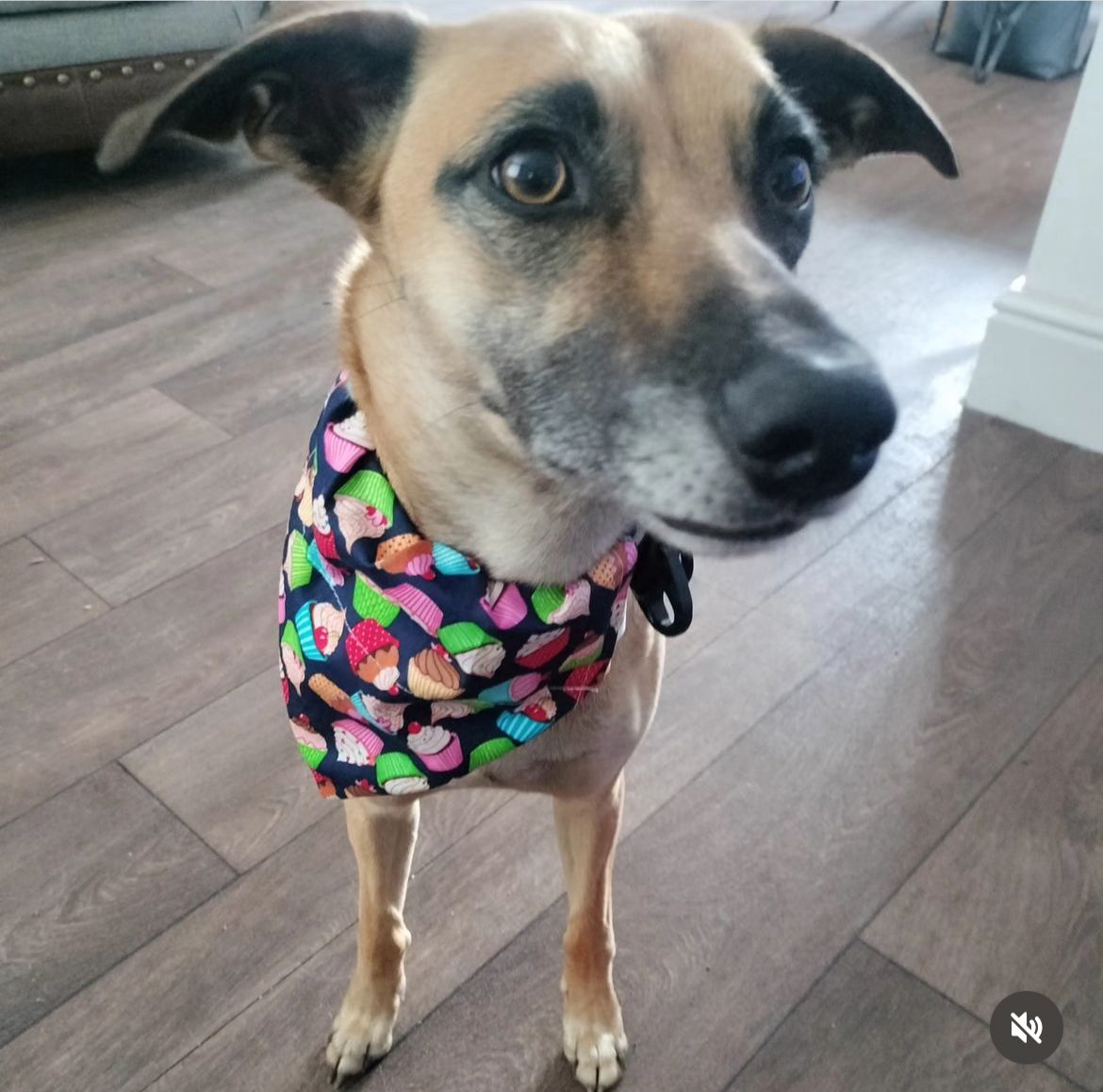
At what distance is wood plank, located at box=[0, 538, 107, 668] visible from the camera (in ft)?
5.66

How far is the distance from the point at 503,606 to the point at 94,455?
139cm

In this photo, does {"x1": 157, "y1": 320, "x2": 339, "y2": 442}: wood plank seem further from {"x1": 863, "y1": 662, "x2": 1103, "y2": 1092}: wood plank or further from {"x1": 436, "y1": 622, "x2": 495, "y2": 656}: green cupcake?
{"x1": 863, "y1": 662, "x2": 1103, "y2": 1092}: wood plank

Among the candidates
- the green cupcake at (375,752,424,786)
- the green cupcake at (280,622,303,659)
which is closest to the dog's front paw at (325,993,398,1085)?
the green cupcake at (375,752,424,786)

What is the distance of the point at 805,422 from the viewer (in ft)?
2.39

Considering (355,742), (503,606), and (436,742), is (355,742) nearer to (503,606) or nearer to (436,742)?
(436,742)

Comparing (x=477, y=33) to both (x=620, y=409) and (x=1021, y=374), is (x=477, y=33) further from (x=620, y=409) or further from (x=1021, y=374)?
(x=1021, y=374)

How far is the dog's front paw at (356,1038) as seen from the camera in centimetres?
122

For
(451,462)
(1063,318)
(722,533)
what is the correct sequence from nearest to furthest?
(722,533), (451,462), (1063,318)

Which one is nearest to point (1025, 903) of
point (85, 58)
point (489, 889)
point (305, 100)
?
point (489, 889)

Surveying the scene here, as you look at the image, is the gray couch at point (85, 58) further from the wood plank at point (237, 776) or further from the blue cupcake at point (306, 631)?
the blue cupcake at point (306, 631)

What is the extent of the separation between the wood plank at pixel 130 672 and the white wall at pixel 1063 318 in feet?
4.90

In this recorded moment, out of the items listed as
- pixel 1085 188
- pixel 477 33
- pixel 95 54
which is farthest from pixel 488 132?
pixel 95 54

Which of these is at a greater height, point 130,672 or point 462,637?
point 462,637

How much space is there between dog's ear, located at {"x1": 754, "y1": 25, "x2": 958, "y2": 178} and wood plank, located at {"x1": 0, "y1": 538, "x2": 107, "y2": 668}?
4.34 feet
